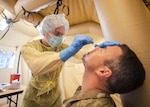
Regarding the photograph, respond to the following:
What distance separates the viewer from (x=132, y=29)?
2.63ft

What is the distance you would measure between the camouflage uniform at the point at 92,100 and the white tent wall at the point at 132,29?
159 millimetres

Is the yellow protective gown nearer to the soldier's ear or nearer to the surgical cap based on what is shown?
the surgical cap

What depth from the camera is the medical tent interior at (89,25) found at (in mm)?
788

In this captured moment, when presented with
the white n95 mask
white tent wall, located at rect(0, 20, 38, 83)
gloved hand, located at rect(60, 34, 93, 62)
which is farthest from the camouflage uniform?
white tent wall, located at rect(0, 20, 38, 83)

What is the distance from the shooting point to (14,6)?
185 centimetres

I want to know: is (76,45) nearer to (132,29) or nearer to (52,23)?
(132,29)

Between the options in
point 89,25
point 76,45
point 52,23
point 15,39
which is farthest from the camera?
point 15,39

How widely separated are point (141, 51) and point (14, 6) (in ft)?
5.56

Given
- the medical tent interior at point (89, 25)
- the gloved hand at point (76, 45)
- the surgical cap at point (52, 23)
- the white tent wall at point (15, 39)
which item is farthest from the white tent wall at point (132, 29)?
the white tent wall at point (15, 39)

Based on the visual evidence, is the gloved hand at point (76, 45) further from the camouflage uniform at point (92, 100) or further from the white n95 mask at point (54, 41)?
the white n95 mask at point (54, 41)

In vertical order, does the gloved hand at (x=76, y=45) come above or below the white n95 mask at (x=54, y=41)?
below

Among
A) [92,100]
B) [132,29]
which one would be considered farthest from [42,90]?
[132,29]

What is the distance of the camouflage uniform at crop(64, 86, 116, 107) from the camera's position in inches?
27.9

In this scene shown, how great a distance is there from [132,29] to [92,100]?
0.45 m
